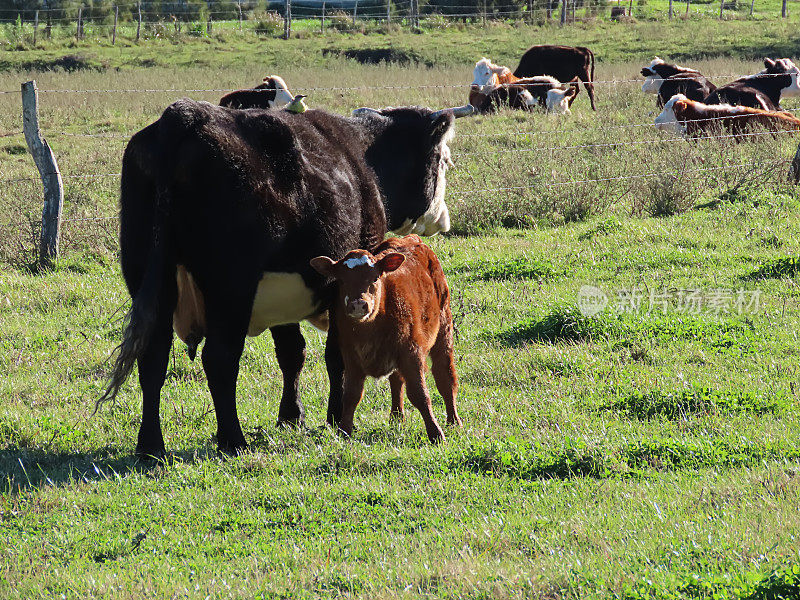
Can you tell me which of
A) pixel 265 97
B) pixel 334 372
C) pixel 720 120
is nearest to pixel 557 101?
pixel 720 120

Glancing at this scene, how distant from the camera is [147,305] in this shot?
577 cm

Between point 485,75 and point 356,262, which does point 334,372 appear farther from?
point 485,75

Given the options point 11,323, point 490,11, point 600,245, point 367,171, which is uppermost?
point 490,11

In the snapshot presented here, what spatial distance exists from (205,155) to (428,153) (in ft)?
8.18

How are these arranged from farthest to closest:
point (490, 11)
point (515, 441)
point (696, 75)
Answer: point (490, 11) → point (696, 75) → point (515, 441)

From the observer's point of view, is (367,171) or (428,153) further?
(428,153)

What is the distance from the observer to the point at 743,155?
14.3 metres

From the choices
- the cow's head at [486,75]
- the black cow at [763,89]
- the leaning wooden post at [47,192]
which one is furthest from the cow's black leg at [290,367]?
the cow's head at [486,75]

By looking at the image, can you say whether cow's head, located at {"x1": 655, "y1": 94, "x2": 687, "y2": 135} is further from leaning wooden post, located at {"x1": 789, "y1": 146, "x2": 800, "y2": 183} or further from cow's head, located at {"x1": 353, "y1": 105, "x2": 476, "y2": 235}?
cow's head, located at {"x1": 353, "y1": 105, "x2": 476, "y2": 235}

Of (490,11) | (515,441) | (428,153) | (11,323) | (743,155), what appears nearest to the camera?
(515,441)

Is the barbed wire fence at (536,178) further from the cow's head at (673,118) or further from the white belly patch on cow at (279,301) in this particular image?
the white belly patch on cow at (279,301)

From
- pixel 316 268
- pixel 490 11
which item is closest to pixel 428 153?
pixel 316 268

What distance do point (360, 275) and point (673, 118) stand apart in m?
12.6

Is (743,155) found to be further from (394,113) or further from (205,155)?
(205,155)
